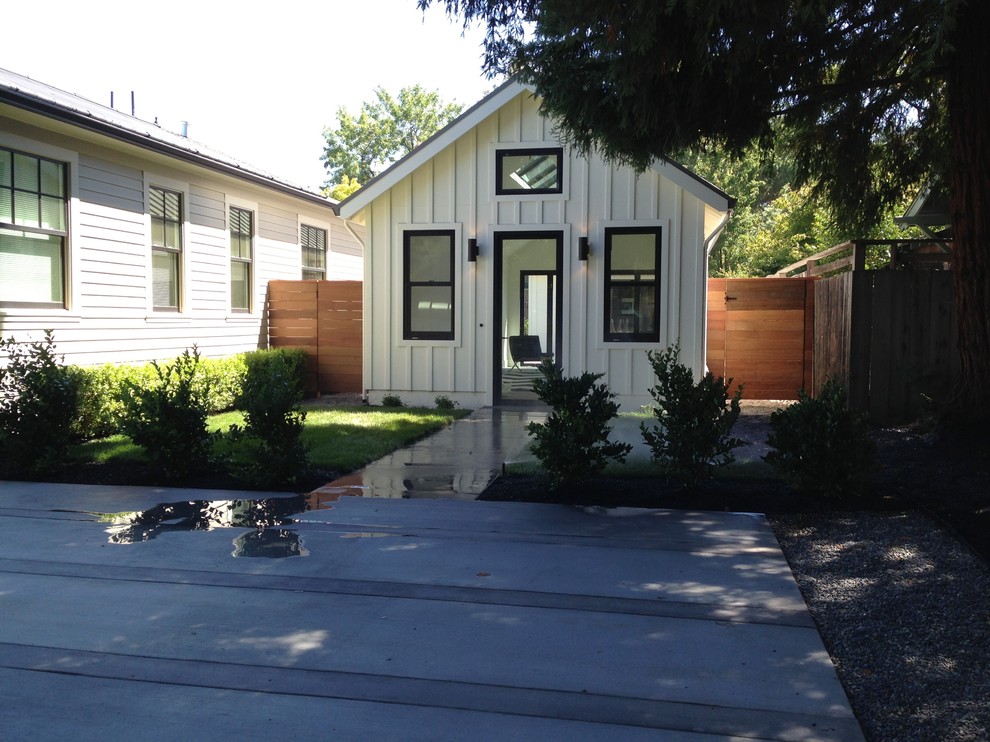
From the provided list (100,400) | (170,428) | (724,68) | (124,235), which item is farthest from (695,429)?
(124,235)

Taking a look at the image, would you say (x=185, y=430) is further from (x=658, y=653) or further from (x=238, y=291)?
(x=238, y=291)

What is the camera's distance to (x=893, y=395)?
10336 millimetres

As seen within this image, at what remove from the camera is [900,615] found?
4.48m

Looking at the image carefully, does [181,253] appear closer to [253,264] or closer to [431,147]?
[253,264]

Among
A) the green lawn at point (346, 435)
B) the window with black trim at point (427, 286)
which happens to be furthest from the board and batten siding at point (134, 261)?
the window with black trim at point (427, 286)

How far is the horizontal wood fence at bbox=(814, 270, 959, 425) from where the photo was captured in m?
10.2

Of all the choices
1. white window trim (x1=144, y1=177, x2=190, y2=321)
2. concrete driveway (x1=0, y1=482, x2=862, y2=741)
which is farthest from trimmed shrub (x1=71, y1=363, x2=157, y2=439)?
concrete driveway (x1=0, y1=482, x2=862, y2=741)

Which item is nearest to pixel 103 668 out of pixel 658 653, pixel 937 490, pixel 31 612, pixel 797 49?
pixel 31 612

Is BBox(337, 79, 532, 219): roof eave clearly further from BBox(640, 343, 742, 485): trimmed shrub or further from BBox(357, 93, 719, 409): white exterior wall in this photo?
BBox(640, 343, 742, 485): trimmed shrub

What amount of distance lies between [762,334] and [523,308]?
24.8 feet

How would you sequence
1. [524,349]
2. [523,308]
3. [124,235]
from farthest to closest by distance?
[523,308], [524,349], [124,235]

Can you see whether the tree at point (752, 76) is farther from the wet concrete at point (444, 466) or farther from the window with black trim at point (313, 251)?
the window with black trim at point (313, 251)

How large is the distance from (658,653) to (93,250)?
31.5 ft

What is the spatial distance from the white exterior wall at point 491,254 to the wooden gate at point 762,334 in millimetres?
1602
